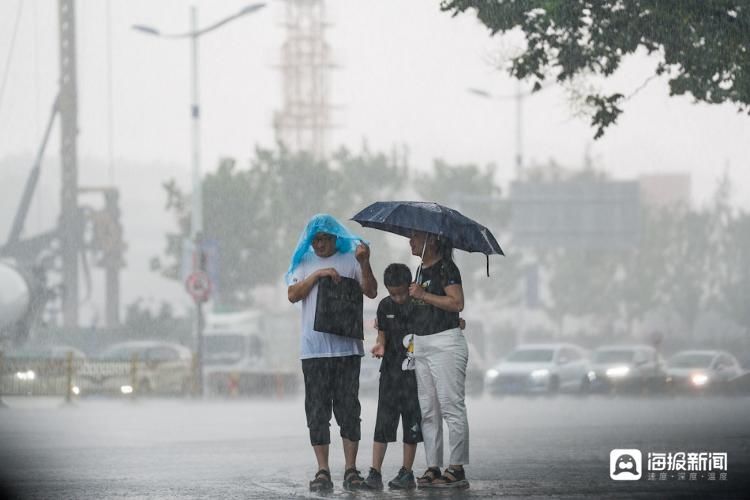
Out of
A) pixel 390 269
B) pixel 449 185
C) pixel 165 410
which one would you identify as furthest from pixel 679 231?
pixel 390 269

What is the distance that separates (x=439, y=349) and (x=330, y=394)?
79 centimetres

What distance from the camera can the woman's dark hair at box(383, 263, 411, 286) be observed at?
1153 cm

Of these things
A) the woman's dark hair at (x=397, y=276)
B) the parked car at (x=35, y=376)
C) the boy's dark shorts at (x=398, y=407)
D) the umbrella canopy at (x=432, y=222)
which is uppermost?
the umbrella canopy at (x=432, y=222)

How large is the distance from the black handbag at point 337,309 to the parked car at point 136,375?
2722cm

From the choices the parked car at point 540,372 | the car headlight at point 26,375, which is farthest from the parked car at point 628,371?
the car headlight at point 26,375

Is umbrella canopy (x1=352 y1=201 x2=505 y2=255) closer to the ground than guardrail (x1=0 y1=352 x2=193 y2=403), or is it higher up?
higher up

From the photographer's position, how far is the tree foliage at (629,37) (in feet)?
58.8

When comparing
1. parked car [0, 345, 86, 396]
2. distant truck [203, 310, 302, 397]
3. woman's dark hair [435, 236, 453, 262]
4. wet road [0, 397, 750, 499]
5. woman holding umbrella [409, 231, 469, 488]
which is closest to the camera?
woman holding umbrella [409, 231, 469, 488]

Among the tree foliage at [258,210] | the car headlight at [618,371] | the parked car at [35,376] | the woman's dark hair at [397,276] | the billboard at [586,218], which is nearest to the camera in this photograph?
the woman's dark hair at [397,276]

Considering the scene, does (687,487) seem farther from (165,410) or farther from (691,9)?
(165,410)

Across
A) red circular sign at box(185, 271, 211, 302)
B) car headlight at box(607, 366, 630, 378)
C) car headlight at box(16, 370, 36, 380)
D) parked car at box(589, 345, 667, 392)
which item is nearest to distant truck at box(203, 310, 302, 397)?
red circular sign at box(185, 271, 211, 302)

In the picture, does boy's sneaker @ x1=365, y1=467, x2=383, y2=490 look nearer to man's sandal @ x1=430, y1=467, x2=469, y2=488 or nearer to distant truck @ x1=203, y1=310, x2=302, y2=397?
man's sandal @ x1=430, y1=467, x2=469, y2=488

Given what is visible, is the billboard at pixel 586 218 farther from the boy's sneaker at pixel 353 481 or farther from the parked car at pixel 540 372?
the boy's sneaker at pixel 353 481

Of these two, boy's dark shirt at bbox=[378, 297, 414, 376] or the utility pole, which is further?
the utility pole
